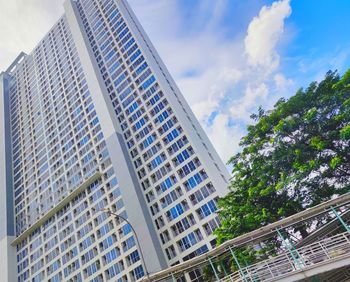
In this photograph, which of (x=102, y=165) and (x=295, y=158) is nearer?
(x=295, y=158)

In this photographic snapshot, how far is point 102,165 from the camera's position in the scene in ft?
177

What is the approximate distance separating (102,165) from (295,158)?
4052 centimetres

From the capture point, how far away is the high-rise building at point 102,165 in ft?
142

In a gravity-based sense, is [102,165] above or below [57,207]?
above

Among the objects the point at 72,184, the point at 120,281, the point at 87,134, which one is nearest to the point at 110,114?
the point at 87,134

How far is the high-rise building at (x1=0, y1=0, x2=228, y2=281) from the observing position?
4338 cm

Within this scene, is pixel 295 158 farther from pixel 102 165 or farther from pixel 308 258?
pixel 102 165

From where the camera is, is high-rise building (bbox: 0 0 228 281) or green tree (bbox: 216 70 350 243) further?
high-rise building (bbox: 0 0 228 281)

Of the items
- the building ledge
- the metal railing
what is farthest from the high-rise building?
the metal railing

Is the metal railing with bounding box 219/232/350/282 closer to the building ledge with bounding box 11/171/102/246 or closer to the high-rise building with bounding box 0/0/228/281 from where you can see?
the high-rise building with bounding box 0/0/228/281

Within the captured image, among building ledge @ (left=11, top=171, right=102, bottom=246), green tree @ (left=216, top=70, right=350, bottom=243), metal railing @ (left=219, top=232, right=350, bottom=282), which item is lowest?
metal railing @ (left=219, top=232, right=350, bottom=282)

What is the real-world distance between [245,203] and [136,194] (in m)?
26.7

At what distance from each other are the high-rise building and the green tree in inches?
760

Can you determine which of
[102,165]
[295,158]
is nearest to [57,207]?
[102,165]
